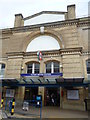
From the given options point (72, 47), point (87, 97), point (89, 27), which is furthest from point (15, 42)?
point (87, 97)

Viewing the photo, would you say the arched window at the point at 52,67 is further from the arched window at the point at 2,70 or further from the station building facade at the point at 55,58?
the arched window at the point at 2,70

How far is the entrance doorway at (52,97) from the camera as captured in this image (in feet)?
46.0

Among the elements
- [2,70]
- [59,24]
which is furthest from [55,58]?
[2,70]

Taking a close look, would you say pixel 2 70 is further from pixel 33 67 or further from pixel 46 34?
pixel 46 34

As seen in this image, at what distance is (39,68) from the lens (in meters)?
15.3

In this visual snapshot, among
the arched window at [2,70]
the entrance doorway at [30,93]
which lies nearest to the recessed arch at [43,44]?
the arched window at [2,70]

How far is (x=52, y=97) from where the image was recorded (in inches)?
559

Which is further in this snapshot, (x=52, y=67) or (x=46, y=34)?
(x=46, y=34)

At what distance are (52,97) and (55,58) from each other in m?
4.85

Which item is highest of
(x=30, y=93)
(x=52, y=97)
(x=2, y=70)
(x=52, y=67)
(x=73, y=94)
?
(x=52, y=67)

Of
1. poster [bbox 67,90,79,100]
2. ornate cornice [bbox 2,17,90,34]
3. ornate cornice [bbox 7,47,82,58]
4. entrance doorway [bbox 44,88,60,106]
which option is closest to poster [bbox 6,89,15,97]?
entrance doorway [bbox 44,88,60,106]

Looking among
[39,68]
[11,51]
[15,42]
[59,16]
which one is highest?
[59,16]

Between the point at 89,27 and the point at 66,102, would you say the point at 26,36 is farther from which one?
the point at 66,102

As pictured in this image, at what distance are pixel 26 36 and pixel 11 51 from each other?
3070 millimetres
